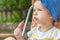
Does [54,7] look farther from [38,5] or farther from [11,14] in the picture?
[11,14]

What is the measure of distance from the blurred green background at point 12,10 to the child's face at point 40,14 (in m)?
0.92

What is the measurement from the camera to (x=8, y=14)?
3.02 m

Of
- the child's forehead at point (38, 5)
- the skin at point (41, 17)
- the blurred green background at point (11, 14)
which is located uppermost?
the child's forehead at point (38, 5)

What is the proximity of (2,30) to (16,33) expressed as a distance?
106cm

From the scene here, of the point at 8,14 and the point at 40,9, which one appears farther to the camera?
the point at 8,14

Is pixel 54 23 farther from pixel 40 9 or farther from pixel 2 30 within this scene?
pixel 2 30

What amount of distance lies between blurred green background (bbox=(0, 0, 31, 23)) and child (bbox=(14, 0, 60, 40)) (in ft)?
3.03

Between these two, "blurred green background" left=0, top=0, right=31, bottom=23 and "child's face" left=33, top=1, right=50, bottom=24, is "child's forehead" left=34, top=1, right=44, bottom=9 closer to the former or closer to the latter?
"child's face" left=33, top=1, right=50, bottom=24

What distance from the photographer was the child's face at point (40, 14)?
6.36 feet

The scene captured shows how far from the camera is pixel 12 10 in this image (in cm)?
302

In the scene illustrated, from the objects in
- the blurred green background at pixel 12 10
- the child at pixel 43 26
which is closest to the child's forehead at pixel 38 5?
the child at pixel 43 26

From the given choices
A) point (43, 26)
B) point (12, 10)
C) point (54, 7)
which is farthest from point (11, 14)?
point (54, 7)

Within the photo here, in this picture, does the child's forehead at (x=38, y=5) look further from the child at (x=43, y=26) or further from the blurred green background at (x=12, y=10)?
the blurred green background at (x=12, y=10)

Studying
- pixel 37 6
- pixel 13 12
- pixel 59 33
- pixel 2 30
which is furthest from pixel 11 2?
pixel 59 33
